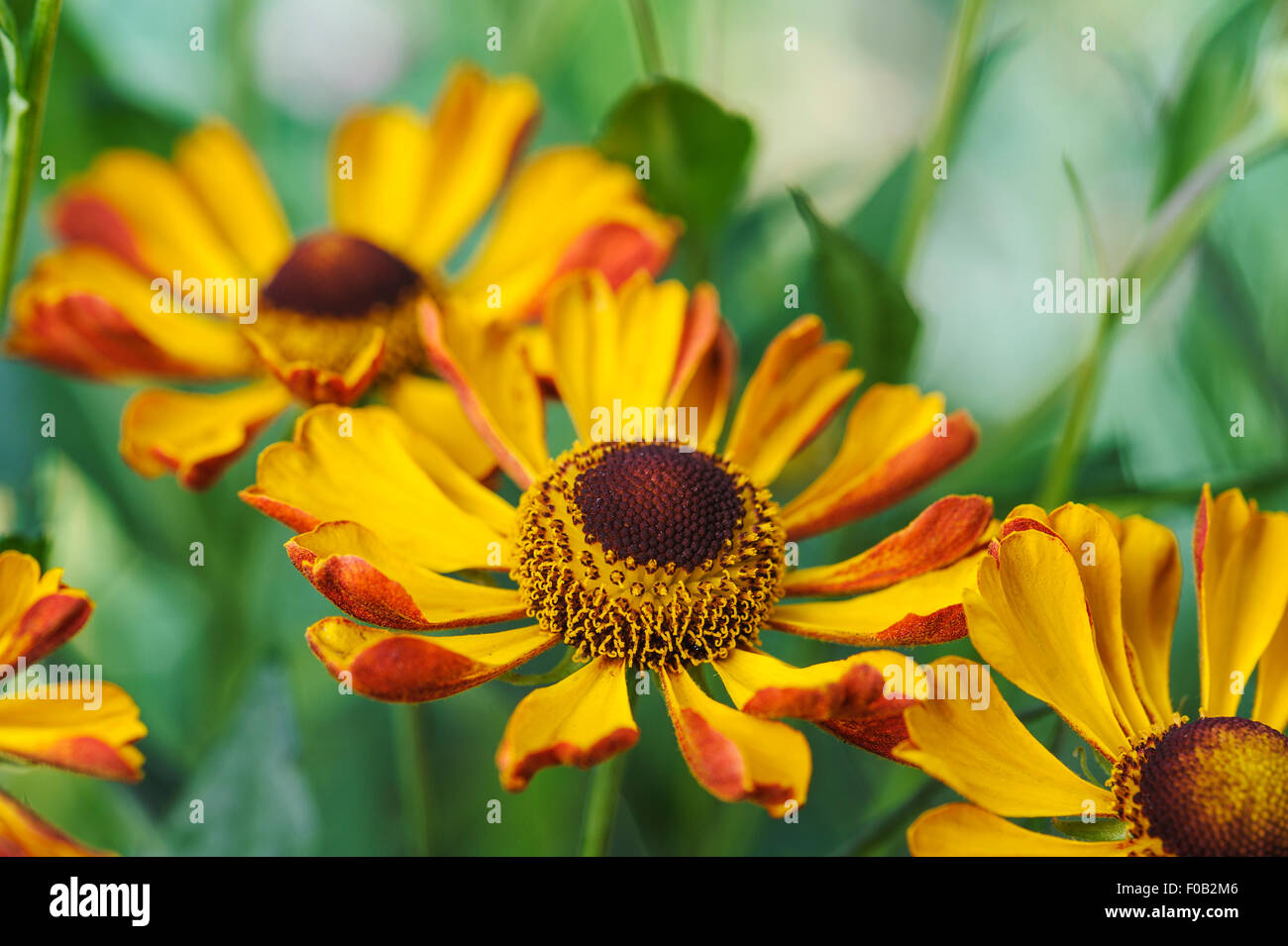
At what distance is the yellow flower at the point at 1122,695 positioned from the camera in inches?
13.8

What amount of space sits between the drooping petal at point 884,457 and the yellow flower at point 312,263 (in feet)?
0.33

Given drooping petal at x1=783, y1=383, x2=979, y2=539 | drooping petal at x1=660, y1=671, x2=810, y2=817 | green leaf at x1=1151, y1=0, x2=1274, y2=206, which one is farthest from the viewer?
green leaf at x1=1151, y1=0, x2=1274, y2=206

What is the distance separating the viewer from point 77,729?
0.35m

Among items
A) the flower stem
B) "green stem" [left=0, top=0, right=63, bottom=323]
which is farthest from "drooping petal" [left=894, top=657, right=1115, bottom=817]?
"green stem" [left=0, top=0, right=63, bottom=323]

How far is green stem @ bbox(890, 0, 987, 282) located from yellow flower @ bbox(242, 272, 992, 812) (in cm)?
10

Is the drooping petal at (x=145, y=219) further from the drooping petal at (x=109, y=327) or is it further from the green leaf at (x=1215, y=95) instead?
the green leaf at (x=1215, y=95)

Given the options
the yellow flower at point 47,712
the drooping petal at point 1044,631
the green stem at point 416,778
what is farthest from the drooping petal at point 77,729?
the drooping petal at point 1044,631

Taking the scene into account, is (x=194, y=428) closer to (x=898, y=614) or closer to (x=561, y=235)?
(x=561, y=235)

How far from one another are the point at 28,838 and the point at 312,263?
30 cm

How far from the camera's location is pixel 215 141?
63 cm

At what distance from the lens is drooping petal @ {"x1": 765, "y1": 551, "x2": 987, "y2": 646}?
363 millimetres

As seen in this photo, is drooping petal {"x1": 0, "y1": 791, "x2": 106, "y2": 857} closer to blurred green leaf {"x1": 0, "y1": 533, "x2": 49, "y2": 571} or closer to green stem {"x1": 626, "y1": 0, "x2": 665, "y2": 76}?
blurred green leaf {"x1": 0, "y1": 533, "x2": 49, "y2": 571}

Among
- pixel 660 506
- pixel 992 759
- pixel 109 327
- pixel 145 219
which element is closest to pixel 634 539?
pixel 660 506

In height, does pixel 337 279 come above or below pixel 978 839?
above
